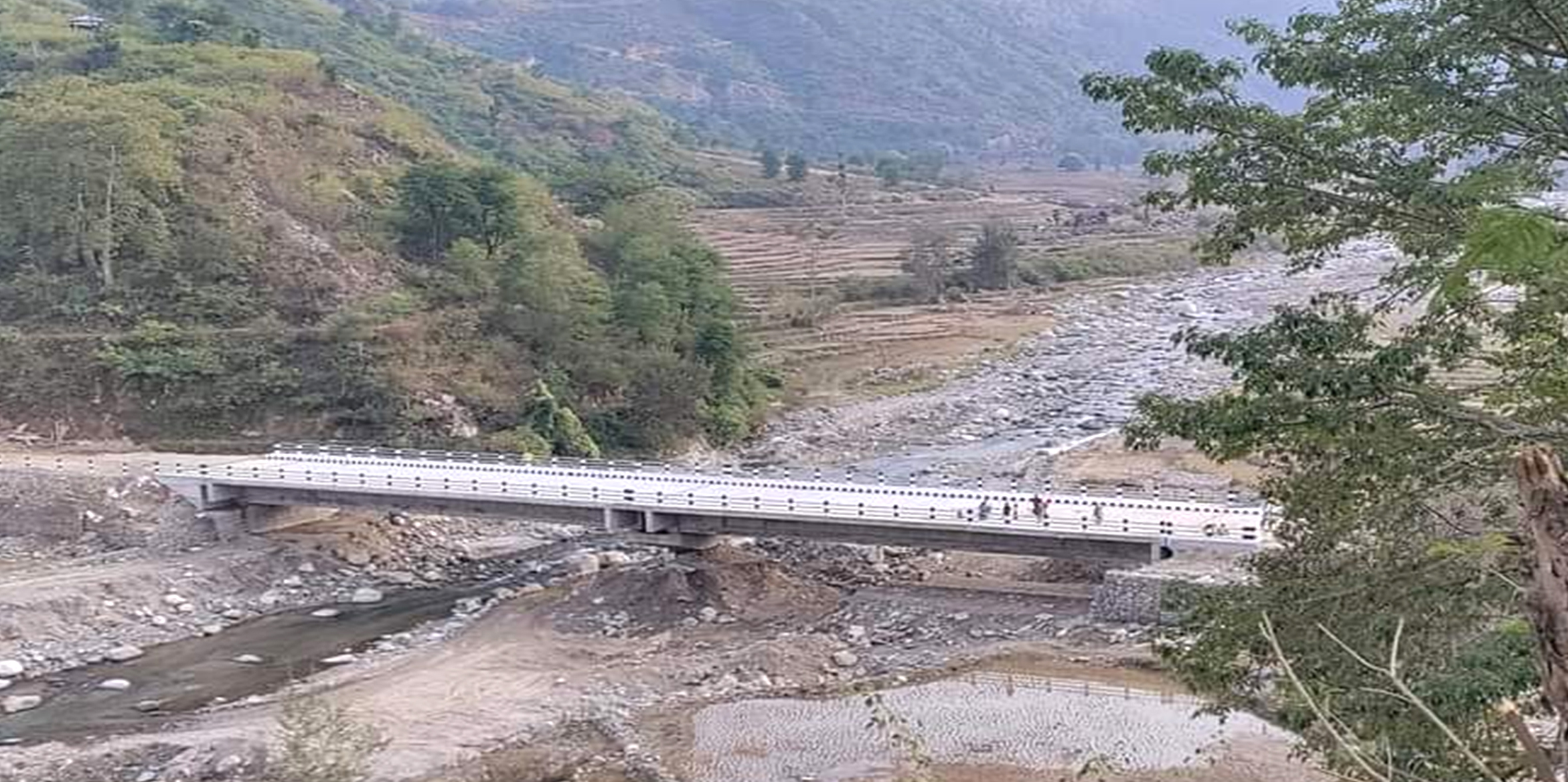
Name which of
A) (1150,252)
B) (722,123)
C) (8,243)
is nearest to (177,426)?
(8,243)

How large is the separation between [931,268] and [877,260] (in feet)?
23.7

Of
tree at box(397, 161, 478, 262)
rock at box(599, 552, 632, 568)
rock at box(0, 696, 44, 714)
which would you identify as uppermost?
tree at box(397, 161, 478, 262)

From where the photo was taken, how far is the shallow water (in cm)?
2167

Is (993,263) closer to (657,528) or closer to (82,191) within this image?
(82,191)

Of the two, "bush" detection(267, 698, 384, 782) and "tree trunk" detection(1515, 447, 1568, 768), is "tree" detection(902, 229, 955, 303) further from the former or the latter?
"tree trunk" detection(1515, 447, 1568, 768)

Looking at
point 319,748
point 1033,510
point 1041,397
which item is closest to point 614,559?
point 1033,510

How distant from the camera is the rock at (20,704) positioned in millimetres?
25312

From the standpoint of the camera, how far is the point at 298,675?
26938 millimetres

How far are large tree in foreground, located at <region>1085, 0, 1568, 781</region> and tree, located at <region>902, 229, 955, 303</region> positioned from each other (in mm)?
65827

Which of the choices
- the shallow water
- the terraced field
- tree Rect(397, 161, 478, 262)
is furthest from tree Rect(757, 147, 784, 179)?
the shallow water

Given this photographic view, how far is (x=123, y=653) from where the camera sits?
2812 cm

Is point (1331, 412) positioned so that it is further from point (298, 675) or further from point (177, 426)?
point (177, 426)

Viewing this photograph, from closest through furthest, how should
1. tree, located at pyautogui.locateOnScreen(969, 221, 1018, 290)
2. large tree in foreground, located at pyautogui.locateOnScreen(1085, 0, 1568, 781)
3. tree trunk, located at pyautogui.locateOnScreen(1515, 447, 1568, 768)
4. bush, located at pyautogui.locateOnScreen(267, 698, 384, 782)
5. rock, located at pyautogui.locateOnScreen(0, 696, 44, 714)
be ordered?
tree trunk, located at pyautogui.locateOnScreen(1515, 447, 1568, 768), large tree in foreground, located at pyautogui.locateOnScreen(1085, 0, 1568, 781), bush, located at pyautogui.locateOnScreen(267, 698, 384, 782), rock, located at pyautogui.locateOnScreen(0, 696, 44, 714), tree, located at pyautogui.locateOnScreen(969, 221, 1018, 290)

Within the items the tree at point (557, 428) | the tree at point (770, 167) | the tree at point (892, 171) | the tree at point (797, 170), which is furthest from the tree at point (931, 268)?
the tree at point (892, 171)
